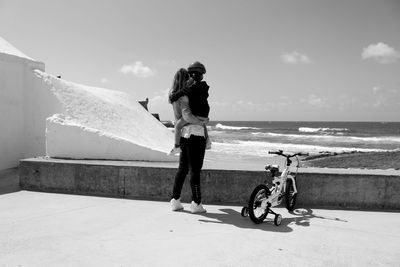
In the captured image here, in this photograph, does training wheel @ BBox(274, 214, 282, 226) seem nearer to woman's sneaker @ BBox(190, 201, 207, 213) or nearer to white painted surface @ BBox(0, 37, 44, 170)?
woman's sneaker @ BBox(190, 201, 207, 213)

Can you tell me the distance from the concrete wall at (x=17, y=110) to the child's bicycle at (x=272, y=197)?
16.0 feet

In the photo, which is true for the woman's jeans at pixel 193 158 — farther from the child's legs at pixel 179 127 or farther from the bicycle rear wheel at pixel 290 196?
the bicycle rear wheel at pixel 290 196

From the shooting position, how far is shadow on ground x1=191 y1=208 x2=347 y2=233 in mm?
3900

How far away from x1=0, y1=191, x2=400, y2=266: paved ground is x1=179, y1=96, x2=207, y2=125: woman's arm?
111cm

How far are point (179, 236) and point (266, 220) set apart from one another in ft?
3.72

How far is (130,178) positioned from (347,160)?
47.5 ft

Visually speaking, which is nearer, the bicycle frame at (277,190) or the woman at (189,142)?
the bicycle frame at (277,190)

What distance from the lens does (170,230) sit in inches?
146

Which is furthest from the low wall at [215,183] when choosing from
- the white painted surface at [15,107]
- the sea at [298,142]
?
the sea at [298,142]

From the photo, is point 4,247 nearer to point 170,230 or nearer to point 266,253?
point 170,230

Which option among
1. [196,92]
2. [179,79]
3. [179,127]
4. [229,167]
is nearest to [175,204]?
[179,127]

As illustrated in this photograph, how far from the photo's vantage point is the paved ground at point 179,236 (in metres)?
3.00

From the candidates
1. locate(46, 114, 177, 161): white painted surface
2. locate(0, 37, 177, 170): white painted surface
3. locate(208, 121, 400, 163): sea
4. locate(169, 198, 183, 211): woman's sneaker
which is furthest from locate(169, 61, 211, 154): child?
locate(208, 121, 400, 163): sea

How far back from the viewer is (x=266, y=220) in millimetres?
4152
